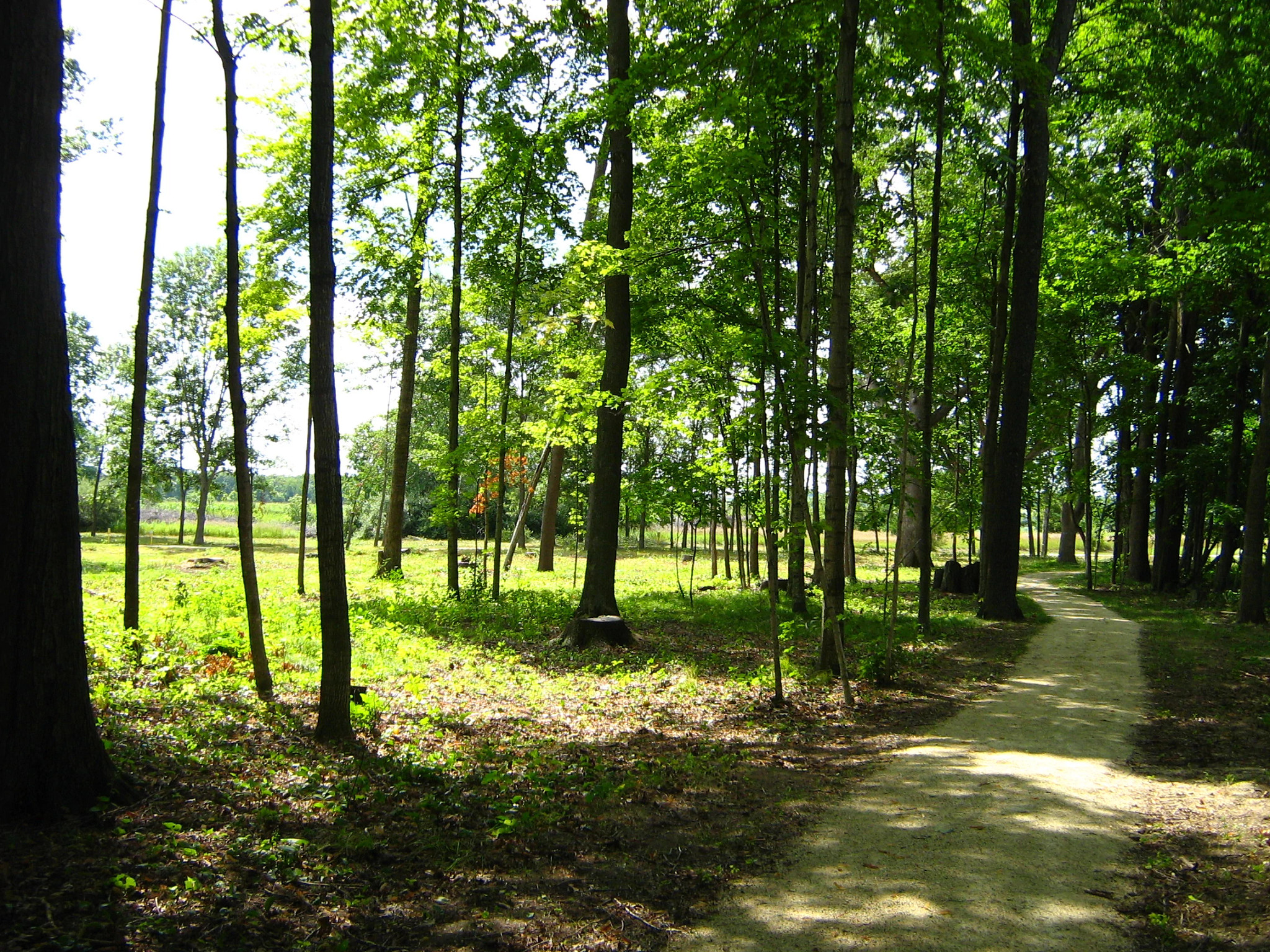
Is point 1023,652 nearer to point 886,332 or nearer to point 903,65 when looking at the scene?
point 903,65

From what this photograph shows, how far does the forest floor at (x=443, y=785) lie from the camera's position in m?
3.39

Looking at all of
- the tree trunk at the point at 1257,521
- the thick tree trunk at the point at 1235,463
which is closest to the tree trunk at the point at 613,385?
the tree trunk at the point at 1257,521

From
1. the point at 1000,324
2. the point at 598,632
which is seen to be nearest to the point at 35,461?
the point at 598,632

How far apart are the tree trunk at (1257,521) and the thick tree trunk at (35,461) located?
16225mm

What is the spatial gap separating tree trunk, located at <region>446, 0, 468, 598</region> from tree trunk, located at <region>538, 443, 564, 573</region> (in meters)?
8.44

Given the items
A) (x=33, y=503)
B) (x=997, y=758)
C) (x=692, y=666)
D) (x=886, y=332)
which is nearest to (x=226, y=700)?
(x=33, y=503)

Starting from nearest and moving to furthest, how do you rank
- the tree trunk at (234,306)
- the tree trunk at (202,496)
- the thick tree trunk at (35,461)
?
the thick tree trunk at (35,461), the tree trunk at (234,306), the tree trunk at (202,496)

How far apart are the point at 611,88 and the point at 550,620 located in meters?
8.43

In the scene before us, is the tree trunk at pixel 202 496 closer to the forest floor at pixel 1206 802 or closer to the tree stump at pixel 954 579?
→ the tree stump at pixel 954 579

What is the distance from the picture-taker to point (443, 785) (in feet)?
17.5

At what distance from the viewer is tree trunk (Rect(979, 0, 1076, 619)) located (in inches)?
536

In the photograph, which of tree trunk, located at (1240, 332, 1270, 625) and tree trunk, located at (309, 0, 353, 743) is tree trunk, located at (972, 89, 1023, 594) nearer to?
tree trunk, located at (1240, 332, 1270, 625)

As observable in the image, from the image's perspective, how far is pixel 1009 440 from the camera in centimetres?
1444

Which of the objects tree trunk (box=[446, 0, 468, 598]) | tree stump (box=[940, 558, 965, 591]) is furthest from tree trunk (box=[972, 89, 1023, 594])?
tree trunk (box=[446, 0, 468, 598])
